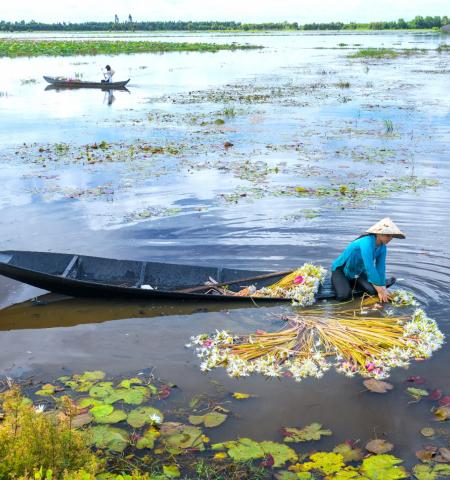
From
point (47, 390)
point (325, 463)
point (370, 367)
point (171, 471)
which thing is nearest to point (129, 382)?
point (47, 390)

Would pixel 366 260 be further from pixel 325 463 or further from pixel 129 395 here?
pixel 129 395

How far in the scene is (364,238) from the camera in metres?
7.22

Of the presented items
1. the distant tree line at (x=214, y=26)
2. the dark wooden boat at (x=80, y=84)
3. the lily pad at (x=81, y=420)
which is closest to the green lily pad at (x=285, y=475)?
the lily pad at (x=81, y=420)

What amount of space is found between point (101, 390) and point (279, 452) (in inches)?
74.3

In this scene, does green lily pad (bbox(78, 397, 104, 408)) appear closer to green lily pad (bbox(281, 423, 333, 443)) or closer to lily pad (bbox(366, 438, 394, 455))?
green lily pad (bbox(281, 423, 333, 443))

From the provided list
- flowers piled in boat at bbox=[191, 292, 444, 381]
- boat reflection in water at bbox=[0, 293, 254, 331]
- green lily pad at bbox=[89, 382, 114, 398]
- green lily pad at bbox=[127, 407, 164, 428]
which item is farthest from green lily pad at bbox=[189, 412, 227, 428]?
boat reflection in water at bbox=[0, 293, 254, 331]

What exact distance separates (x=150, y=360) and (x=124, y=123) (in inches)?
654

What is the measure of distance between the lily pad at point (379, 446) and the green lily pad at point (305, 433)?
37 cm

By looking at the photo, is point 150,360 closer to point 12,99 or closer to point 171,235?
point 171,235

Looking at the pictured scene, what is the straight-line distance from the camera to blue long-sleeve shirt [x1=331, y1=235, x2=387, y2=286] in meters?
7.17

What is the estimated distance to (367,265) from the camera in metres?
7.17

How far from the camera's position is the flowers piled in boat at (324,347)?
20.3ft

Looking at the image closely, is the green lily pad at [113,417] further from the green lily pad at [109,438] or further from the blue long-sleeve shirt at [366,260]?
the blue long-sleeve shirt at [366,260]

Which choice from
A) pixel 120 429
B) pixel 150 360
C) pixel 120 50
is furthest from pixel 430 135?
pixel 120 50
